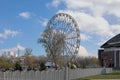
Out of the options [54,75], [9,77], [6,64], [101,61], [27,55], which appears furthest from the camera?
[101,61]

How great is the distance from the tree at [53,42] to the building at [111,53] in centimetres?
4499

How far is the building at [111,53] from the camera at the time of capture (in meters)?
140

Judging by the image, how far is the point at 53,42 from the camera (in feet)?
289

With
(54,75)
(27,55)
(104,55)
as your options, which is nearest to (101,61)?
(104,55)

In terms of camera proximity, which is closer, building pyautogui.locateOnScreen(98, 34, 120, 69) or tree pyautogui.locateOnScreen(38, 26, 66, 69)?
tree pyautogui.locateOnScreen(38, 26, 66, 69)

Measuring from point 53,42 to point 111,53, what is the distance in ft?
200

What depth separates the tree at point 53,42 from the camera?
243ft

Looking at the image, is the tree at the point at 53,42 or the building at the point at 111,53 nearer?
the tree at the point at 53,42

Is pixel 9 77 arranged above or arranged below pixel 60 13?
below

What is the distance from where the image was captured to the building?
139875mm

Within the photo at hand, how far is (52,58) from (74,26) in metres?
19.4

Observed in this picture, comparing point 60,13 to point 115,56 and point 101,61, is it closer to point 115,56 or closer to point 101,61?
point 115,56

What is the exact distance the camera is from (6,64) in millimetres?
104125

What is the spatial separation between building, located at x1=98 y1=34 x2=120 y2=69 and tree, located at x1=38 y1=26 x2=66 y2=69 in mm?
44991
